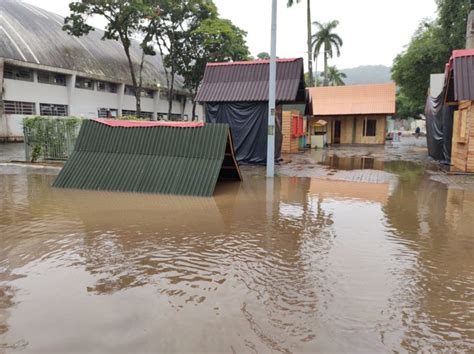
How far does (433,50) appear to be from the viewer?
26094mm

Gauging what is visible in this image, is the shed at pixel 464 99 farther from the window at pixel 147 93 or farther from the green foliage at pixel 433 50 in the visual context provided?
the window at pixel 147 93

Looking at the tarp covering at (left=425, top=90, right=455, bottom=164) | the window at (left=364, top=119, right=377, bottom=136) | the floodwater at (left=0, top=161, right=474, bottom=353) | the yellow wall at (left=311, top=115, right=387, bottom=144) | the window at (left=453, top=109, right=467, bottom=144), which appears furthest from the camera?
the window at (left=364, top=119, right=377, bottom=136)

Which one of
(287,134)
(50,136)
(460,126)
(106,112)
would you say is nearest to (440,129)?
(460,126)

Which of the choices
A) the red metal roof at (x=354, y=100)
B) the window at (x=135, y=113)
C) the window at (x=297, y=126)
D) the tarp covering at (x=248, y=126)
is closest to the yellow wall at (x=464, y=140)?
the tarp covering at (x=248, y=126)

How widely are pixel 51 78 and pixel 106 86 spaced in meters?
6.14

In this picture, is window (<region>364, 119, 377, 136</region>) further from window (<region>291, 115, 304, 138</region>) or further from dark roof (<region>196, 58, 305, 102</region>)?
dark roof (<region>196, 58, 305, 102</region>)

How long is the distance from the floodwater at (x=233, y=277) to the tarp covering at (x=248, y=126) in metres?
7.85

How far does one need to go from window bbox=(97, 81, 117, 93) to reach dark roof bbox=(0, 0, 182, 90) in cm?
103

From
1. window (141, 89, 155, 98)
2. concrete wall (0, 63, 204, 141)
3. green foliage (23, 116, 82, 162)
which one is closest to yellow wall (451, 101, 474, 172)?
green foliage (23, 116, 82, 162)

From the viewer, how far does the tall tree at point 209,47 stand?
3334 cm

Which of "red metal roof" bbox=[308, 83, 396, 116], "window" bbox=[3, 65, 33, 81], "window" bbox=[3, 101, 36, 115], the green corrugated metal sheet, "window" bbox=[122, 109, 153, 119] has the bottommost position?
the green corrugated metal sheet

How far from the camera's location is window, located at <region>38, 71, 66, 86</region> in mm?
29900

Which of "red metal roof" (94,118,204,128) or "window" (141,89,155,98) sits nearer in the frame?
"red metal roof" (94,118,204,128)

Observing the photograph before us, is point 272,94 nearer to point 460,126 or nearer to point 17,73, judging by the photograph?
point 460,126
